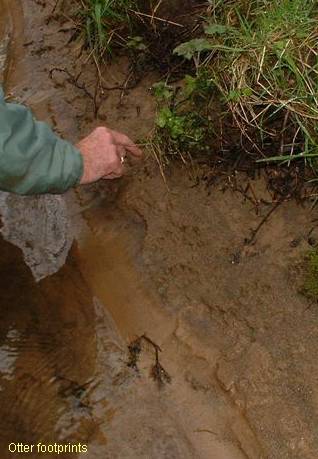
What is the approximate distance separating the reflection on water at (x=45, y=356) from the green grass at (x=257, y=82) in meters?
0.88

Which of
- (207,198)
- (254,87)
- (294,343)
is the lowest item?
(294,343)

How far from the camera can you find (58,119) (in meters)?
3.62

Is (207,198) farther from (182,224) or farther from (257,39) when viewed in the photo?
(257,39)

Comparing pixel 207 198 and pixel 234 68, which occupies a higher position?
pixel 234 68

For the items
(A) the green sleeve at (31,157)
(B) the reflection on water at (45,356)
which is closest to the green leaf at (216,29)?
(A) the green sleeve at (31,157)

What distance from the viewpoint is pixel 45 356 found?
2.84 meters

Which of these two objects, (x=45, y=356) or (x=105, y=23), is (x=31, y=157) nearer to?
(x=45, y=356)

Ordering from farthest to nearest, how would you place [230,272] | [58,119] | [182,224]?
[58,119] < [182,224] < [230,272]

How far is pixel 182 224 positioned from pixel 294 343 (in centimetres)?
77

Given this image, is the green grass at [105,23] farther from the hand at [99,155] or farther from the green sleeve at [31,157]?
the green sleeve at [31,157]

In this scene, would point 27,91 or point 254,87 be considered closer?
point 254,87

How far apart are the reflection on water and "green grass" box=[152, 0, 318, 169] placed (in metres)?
0.88

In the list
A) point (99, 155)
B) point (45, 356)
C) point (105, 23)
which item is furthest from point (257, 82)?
point (45, 356)

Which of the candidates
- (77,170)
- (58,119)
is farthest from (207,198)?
(58,119)
